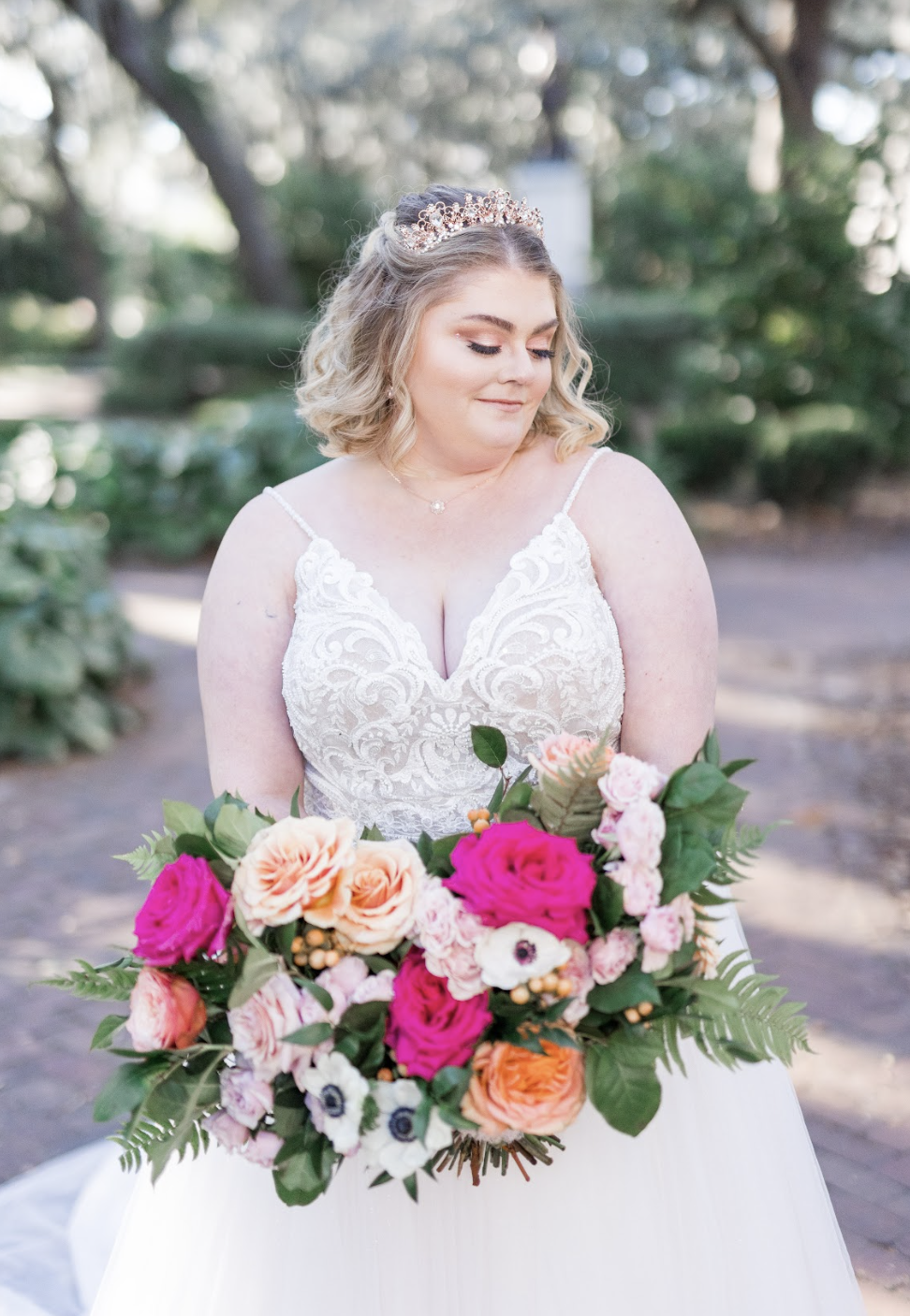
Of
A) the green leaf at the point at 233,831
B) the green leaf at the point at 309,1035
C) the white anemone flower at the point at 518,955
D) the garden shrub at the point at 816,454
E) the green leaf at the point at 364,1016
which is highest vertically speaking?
the green leaf at the point at 233,831

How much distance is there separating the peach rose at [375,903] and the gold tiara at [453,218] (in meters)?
1.24

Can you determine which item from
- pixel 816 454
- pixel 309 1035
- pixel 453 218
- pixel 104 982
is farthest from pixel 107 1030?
pixel 816 454

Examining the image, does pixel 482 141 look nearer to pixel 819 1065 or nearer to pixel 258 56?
pixel 258 56

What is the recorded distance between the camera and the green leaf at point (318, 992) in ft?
5.50

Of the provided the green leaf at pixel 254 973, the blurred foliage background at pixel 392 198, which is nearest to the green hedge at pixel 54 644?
the blurred foliage background at pixel 392 198

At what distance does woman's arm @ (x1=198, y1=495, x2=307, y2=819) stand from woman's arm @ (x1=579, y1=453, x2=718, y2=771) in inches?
24.9

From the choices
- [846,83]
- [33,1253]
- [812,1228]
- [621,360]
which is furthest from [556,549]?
[846,83]

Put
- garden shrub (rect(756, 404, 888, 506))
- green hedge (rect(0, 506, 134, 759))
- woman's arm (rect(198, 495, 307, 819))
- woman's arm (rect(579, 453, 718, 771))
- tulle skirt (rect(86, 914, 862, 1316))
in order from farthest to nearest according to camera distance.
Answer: garden shrub (rect(756, 404, 888, 506))
green hedge (rect(0, 506, 134, 759))
woman's arm (rect(198, 495, 307, 819))
woman's arm (rect(579, 453, 718, 771))
tulle skirt (rect(86, 914, 862, 1316))

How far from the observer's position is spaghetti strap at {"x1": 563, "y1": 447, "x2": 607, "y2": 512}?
8.05ft

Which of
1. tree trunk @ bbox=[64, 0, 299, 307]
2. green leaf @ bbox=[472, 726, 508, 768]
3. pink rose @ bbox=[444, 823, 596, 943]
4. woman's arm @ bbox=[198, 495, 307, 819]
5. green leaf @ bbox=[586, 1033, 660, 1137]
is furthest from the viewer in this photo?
tree trunk @ bbox=[64, 0, 299, 307]

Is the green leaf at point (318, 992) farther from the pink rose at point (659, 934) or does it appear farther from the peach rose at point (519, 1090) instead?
the pink rose at point (659, 934)

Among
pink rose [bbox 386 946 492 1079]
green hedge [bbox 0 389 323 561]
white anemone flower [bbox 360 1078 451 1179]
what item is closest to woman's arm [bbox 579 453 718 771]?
pink rose [bbox 386 946 492 1079]

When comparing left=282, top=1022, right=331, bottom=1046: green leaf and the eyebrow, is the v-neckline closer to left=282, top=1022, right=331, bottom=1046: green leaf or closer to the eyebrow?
the eyebrow

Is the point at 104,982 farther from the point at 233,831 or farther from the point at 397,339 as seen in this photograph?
the point at 397,339
